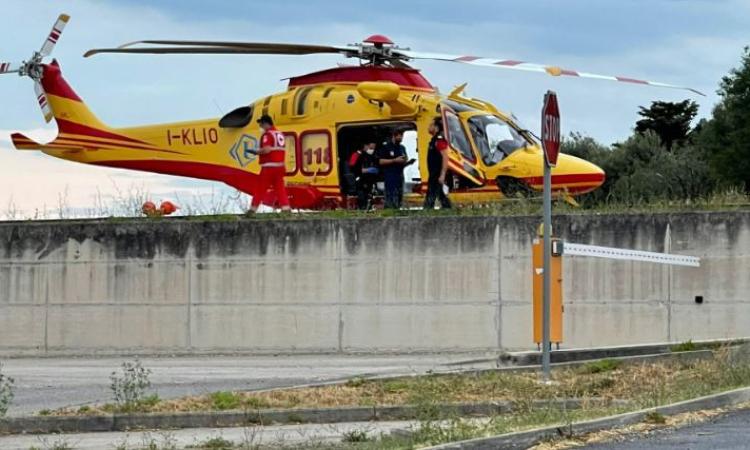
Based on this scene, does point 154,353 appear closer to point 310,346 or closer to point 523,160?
point 310,346

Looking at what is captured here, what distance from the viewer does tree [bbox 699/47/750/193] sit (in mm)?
61062

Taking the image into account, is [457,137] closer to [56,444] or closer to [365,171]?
[365,171]

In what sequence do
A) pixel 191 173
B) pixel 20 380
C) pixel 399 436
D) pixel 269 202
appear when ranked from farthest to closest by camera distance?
pixel 191 173 < pixel 269 202 < pixel 20 380 < pixel 399 436

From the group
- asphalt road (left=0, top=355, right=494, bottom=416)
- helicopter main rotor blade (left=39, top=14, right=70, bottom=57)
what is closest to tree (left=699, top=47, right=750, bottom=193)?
helicopter main rotor blade (left=39, top=14, right=70, bottom=57)

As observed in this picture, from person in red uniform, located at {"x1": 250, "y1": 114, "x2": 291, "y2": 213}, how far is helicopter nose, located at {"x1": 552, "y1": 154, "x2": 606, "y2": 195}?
15.1 ft

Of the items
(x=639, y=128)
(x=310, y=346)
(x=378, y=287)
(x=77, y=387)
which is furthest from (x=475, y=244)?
(x=639, y=128)

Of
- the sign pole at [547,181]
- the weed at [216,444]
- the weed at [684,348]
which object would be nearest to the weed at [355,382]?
the sign pole at [547,181]

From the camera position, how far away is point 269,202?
23781 millimetres

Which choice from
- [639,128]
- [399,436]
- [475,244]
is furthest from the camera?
[639,128]

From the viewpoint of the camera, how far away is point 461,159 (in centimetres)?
2442

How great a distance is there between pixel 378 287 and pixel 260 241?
2.06 metres

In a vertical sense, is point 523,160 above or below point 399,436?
above

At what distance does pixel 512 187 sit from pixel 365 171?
2.70m

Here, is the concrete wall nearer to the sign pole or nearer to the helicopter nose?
the helicopter nose
